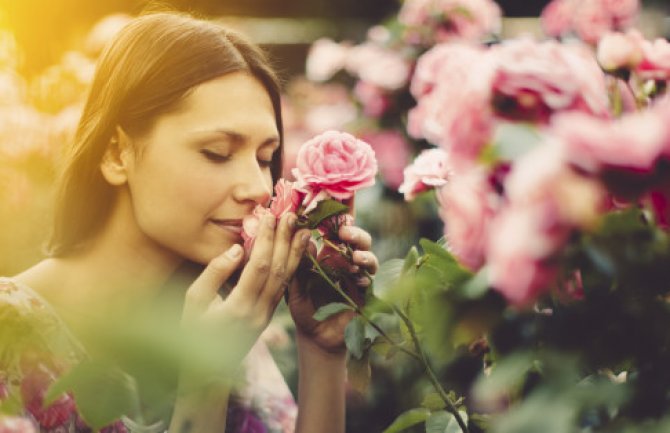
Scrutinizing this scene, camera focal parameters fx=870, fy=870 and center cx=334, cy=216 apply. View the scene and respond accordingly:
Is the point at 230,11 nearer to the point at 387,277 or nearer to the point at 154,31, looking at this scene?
the point at 154,31

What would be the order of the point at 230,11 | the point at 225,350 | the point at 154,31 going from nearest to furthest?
the point at 225,350 → the point at 154,31 → the point at 230,11

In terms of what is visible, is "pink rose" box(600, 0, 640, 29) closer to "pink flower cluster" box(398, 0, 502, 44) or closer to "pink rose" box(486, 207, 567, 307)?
"pink flower cluster" box(398, 0, 502, 44)

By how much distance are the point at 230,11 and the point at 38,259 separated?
308cm

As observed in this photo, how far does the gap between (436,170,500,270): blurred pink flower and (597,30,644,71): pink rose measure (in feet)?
1.50

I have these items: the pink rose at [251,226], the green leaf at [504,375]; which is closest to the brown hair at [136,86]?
the pink rose at [251,226]

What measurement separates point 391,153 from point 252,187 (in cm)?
115

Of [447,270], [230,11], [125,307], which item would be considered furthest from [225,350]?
[230,11]

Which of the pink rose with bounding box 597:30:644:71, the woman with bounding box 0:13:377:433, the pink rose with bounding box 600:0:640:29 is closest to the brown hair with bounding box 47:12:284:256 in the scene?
the woman with bounding box 0:13:377:433

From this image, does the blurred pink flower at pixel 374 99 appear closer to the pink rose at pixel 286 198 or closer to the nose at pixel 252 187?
the nose at pixel 252 187

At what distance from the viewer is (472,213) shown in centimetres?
70

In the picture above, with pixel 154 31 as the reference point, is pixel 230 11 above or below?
below

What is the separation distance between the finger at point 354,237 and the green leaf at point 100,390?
386mm

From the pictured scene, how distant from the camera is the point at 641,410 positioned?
69 centimetres

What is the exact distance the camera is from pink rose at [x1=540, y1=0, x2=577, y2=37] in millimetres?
2197
